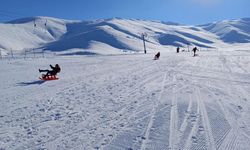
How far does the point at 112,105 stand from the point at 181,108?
7.55 feet

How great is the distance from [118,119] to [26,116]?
2824mm

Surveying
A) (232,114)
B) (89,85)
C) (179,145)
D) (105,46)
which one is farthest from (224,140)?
(105,46)

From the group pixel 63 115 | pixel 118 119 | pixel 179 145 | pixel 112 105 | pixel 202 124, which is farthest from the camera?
pixel 112 105

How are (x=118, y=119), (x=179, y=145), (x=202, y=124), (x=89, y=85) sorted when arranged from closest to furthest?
1. (x=179, y=145)
2. (x=202, y=124)
3. (x=118, y=119)
4. (x=89, y=85)

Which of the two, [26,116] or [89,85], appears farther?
[89,85]

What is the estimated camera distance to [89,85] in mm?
15758

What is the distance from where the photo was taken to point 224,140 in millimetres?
7184

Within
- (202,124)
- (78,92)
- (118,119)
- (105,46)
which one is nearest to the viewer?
(202,124)

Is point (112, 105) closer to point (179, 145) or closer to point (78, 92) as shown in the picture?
point (78, 92)

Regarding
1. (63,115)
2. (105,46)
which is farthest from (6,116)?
(105,46)

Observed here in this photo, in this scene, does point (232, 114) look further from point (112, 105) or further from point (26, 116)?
point (26, 116)

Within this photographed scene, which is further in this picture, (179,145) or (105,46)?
(105,46)

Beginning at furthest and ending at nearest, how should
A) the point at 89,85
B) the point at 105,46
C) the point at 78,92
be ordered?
the point at 105,46 < the point at 89,85 < the point at 78,92

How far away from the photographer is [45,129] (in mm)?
8320
